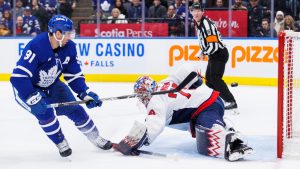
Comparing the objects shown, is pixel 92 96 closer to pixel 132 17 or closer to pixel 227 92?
pixel 227 92

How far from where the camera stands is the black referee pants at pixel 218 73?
6445mm

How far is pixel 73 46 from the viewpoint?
4.40 meters

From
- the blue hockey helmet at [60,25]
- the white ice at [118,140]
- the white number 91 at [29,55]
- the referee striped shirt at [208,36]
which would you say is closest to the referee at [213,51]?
the referee striped shirt at [208,36]

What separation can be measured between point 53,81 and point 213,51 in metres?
2.40

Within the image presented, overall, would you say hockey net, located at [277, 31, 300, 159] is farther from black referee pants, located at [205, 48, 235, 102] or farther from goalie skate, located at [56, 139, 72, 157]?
black referee pants, located at [205, 48, 235, 102]

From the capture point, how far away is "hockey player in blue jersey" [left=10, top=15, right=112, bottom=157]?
13.6 feet

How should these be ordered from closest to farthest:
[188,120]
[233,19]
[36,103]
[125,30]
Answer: [36,103], [188,120], [233,19], [125,30]

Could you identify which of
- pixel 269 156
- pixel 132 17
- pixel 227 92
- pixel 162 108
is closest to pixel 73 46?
pixel 162 108

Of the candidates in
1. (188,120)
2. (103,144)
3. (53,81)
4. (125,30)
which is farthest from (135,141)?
(125,30)

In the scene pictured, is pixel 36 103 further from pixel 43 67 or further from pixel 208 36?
pixel 208 36

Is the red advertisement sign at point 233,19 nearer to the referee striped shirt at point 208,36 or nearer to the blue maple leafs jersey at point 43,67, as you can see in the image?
the referee striped shirt at point 208,36

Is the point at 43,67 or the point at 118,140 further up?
the point at 43,67

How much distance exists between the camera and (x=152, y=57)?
9.23m

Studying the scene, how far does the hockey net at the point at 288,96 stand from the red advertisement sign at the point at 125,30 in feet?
16.2
